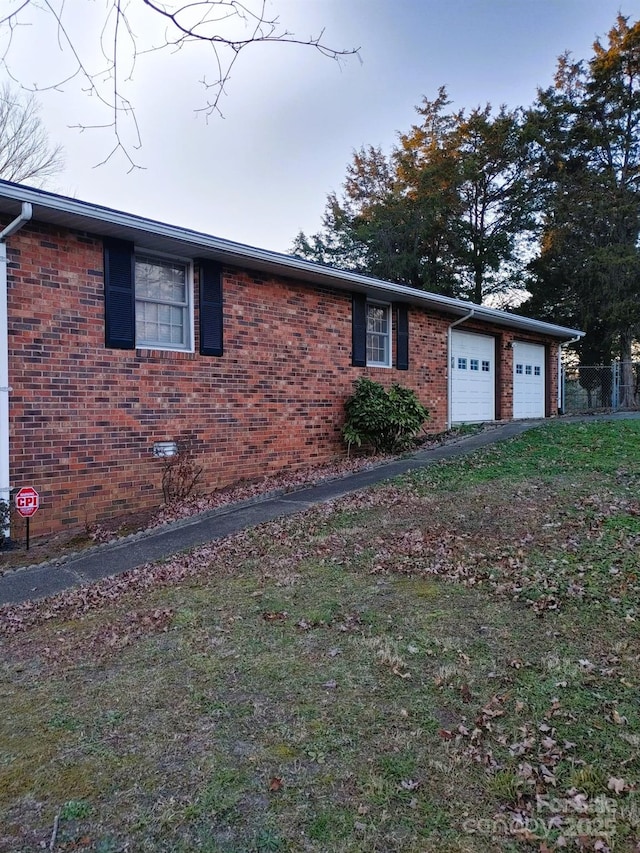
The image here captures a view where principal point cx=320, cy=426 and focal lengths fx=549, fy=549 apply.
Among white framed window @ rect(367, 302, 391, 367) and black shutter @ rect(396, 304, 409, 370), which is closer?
white framed window @ rect(367, 302, 391, 367)

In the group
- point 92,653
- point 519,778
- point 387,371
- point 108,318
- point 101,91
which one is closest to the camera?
point 519,778

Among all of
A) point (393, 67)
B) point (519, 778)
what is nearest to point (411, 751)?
point (519, 778)

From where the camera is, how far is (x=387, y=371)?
11.0m

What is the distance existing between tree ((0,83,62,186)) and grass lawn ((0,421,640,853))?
55.1 ft

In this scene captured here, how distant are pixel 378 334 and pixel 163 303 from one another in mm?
4827

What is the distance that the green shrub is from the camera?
971 cm

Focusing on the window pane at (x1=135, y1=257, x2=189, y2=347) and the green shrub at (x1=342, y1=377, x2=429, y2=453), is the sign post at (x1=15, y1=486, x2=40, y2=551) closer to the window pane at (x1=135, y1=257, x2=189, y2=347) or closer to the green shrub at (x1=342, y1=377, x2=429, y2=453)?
the window pane at (x1=135, y1=257, x2=189, y2=347)

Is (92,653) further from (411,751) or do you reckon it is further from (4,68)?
(4,68)

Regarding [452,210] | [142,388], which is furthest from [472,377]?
[452,210]

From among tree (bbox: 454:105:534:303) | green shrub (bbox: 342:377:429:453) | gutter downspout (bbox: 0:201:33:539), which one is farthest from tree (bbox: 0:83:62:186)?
tree (bbox: 454:105:534:303)

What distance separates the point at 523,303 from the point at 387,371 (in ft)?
46.7

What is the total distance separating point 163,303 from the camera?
755 cm

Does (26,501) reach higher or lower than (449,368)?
lower

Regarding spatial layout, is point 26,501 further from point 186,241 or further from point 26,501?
point 186,241
